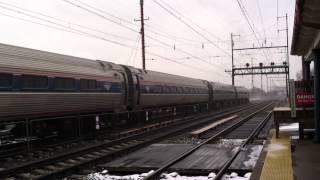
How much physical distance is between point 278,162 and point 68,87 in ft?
33.8

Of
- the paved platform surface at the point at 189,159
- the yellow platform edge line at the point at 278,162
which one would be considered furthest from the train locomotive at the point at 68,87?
the yellow platform edge line at the point at 278,162

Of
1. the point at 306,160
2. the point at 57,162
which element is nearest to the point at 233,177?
the point at 306,160

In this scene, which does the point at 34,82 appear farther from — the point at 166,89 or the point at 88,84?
the point at 166,89

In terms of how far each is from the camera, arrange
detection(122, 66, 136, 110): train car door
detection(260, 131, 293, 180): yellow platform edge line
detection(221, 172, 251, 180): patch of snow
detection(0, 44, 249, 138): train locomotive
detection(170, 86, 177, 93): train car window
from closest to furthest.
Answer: detection(260, 131, 293, 180): yellow platform edge line
detection(221, 172, 251, 180): patch of snow
detection(0, 44, 249, 138): train locomotive
detection(122, 66, 136, 110): train car door
detection(170, 86, 177, 93): train car window

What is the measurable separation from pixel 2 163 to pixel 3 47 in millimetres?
4022

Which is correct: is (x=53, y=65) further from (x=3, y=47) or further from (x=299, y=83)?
(x=299, y=83)

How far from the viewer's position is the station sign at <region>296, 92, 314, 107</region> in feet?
45.0

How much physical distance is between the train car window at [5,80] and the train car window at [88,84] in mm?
4986

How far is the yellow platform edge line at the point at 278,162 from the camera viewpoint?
8.35 m

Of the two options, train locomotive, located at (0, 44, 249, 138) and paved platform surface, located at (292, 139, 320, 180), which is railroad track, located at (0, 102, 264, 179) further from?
paved platform surface, located at (292, 139, 320, 180)

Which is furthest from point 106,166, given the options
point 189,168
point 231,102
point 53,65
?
point 231,102

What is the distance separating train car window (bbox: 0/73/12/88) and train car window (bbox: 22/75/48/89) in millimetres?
741

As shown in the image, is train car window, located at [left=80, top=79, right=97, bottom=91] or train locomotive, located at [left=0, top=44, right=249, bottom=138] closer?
train locomotive, located at [left=0, top=44, right=249, bottom=138]

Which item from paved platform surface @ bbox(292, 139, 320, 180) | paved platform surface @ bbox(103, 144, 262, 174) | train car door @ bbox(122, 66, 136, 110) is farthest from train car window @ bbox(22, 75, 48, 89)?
train car door @ bbox(122, 66, 136, 110)
